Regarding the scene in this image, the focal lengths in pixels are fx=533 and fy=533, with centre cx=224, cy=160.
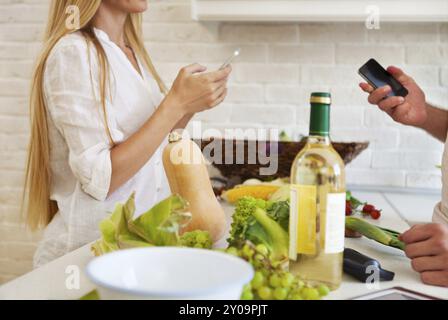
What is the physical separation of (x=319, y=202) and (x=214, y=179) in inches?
50.0

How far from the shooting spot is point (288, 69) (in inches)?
85.7

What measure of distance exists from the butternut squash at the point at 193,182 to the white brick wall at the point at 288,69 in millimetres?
1268

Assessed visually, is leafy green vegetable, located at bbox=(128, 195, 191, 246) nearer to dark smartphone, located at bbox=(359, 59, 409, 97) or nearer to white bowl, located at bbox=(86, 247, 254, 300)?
white bowl, located at bbox=(86, 247, 254, 300)

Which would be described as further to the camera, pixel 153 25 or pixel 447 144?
pixel 153 25

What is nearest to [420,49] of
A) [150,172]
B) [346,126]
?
[346,126]

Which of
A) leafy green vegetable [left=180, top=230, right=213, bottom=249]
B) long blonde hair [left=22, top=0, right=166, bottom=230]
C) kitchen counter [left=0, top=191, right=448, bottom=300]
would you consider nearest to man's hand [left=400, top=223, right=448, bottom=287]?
kitchen counter [left=0, top=191, right=448, bottom=300]

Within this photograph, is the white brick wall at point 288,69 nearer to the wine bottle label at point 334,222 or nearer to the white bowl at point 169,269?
the wine bottle label at point 334,222

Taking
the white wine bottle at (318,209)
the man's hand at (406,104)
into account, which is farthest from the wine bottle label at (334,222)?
the man's hand at (406,104)

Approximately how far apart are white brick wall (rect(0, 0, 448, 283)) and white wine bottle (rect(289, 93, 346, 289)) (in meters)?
1.49

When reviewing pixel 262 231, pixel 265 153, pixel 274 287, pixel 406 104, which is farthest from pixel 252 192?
pixel 274 287

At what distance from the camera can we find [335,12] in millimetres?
1821

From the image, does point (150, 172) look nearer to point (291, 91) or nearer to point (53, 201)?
point (53, 201)

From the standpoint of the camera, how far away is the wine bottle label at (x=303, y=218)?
70 cm

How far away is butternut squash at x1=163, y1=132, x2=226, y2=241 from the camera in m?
0.94
